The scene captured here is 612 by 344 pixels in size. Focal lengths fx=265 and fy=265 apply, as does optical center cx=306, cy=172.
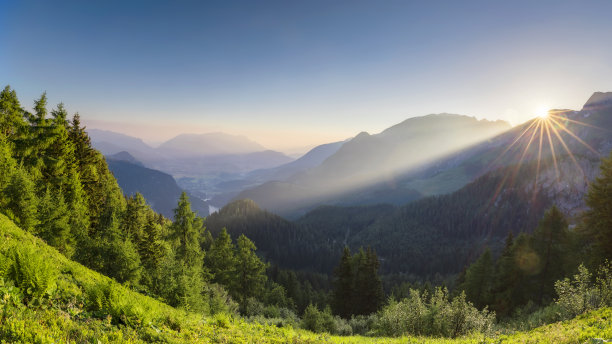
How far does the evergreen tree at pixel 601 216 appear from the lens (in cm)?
2739

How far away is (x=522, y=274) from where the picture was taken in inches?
1576

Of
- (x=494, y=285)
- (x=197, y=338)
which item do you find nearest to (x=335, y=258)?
(x=494, y=285)

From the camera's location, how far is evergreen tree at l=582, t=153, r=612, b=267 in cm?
2739

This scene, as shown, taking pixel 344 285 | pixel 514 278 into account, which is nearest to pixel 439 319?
pixel 514 278

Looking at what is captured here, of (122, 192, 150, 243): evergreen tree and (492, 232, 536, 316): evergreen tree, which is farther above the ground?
(122, 192, 150, 243): evergreen tree

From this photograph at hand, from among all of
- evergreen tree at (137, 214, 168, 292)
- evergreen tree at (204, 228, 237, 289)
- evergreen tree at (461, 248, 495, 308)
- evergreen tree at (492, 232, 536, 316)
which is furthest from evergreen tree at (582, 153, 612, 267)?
evergreen tree at (137, 214, 168, 292)

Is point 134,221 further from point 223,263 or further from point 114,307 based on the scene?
point 114,307

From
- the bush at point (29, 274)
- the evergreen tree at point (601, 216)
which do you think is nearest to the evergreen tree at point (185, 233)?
the bush at point (29, 274)

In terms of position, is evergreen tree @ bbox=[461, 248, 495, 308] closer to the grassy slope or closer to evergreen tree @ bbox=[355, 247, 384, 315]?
evergreen tree @ bbox=[355, 247, 384, 315]

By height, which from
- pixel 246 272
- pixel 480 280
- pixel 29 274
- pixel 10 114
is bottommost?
pixel 480 280

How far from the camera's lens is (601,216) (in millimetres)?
28062

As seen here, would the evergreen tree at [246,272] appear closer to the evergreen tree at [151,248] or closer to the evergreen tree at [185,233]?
the evergreen tree at [185,233]

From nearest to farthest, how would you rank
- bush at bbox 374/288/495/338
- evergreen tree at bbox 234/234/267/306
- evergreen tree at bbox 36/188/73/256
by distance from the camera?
bush at bbox 374/288/495/338 → evergreen tree at bbox 36/188/73/256 → evergreen tree at bbox 234/234/267/306

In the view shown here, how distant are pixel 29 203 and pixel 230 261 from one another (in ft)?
88.8
